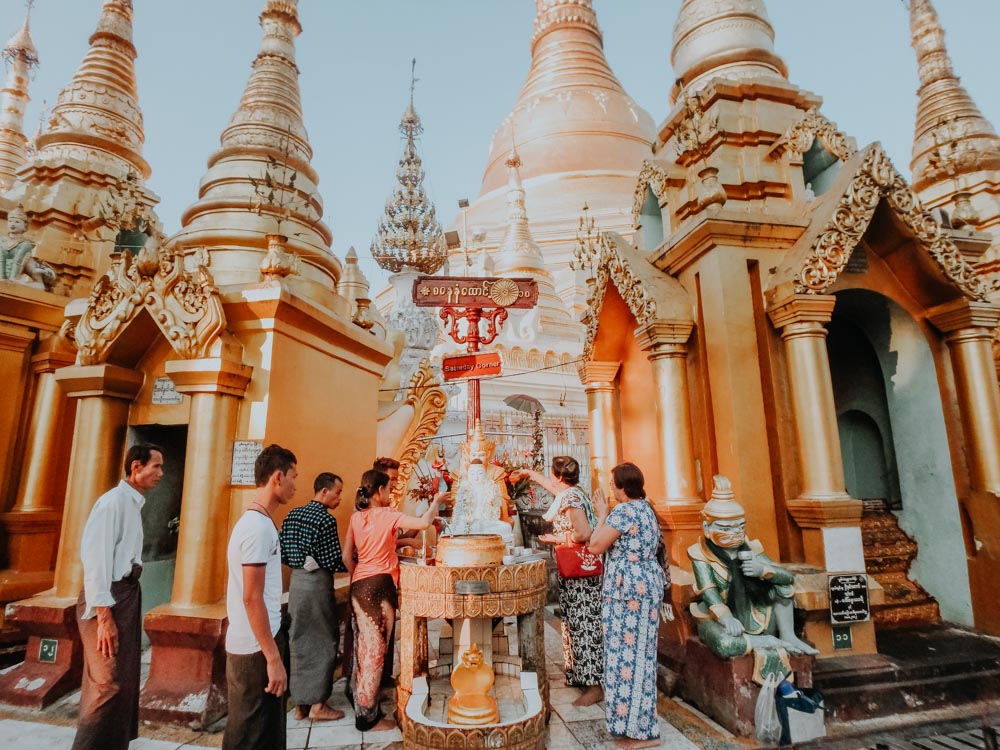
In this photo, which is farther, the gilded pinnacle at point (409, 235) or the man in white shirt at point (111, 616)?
the gilded pinnacle at point (409, 235)

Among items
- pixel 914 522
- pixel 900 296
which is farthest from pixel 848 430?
pixel 900 296

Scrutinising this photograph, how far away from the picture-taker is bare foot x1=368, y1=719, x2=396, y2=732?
3.38 meters

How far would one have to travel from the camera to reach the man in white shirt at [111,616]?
280 centimetres

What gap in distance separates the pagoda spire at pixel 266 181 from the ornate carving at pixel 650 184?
11.8 feet

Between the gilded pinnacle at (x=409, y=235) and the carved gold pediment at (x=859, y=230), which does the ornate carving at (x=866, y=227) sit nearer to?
the carved gold pediment at (x=859, y=230)

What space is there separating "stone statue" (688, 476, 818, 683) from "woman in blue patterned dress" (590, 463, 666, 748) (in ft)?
1.31

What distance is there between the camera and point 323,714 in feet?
11.6

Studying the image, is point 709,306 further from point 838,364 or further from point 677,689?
point 677,689

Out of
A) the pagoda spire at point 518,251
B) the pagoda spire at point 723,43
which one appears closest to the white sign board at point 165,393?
the pagoda spire at point 723,43

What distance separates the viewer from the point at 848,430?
18.8 ft

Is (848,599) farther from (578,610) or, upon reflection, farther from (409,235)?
(409,235)

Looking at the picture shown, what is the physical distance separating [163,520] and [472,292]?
11.6ft

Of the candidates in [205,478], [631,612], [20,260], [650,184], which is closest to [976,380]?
[650,184]

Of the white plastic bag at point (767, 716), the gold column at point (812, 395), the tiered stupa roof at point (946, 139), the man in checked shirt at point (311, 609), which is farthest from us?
the tiered stupa roof at point (946, 139)
